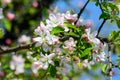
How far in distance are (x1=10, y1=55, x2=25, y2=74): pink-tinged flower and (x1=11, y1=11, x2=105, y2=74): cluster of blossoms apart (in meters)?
1.38

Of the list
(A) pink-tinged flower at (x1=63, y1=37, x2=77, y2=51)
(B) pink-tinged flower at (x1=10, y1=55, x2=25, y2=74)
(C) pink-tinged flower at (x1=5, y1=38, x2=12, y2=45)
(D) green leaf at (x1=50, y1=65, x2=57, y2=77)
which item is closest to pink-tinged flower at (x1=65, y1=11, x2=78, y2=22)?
(A) pink-tinged flower at (x1=63, y1=37, x2=77, y2=51)

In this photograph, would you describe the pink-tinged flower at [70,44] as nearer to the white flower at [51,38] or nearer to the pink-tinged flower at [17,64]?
the white flower at [51,38]

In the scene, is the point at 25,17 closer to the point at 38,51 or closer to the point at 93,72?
the point at 93,72

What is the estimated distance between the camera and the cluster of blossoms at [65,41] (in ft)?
8.89

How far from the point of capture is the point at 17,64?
4.76 metres

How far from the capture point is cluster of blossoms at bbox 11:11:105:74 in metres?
2.71

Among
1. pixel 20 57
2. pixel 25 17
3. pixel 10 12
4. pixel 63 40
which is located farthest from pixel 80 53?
pixel 25 17

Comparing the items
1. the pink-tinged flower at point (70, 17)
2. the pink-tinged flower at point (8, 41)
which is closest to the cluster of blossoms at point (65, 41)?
the pink-tinged flower at point (70, 17)

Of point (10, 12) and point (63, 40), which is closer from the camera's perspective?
point (63, 40)

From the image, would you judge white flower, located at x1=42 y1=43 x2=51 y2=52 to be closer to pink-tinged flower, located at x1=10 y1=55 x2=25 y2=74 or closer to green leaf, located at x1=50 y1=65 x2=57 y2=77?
green leaf, located at x1=50 y1=65 x2=57 y2=77

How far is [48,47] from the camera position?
2730 millimetres

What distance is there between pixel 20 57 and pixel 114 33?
259 centimetres

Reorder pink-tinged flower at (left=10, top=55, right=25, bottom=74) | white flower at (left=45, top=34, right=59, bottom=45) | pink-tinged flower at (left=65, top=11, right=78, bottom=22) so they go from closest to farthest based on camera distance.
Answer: white flower at (left=45, top=34, right=59, bottom=45) < pink-tinged flower at (left=65, top=11, right=78, bottom=22) < pink-tinged flower at (left=10, top=55, right=25, bottom=74)

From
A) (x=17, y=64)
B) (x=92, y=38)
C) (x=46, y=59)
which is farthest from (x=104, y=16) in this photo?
(x=17, y=64)
